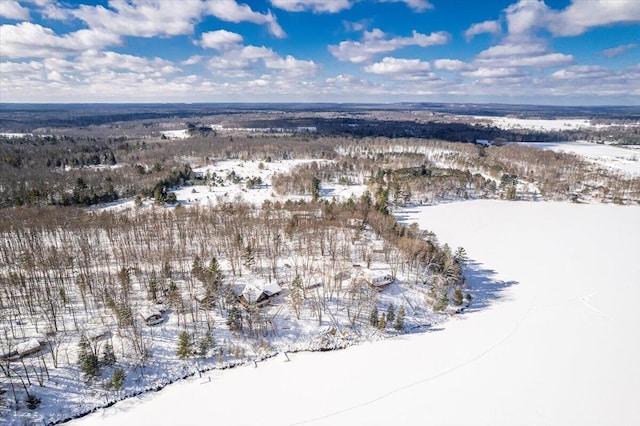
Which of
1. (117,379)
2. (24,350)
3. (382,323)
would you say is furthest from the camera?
(382,323)

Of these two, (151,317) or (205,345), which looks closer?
(205,345)

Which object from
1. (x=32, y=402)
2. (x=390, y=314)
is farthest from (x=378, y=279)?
(x=32, y=402)

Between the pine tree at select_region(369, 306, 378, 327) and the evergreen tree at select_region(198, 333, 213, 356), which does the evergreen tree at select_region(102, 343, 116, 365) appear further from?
the pine tree at select_region(369, 306, 378, 327)

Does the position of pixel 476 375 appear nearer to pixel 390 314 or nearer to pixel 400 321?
pixel 400 321

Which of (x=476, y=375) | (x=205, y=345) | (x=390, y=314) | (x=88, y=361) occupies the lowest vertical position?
(x=476, y=375)

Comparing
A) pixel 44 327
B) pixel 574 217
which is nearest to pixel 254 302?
pixel 44 327
